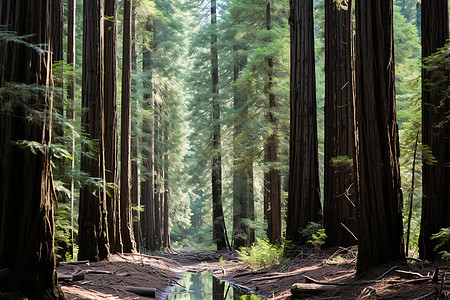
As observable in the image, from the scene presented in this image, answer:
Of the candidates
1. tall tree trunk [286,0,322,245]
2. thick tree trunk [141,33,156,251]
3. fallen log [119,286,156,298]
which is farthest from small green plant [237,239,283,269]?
thick tree trunk [141,33,156,251]

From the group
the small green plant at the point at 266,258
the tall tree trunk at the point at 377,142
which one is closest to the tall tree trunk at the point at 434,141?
the tall tree trunk at the point at 377,142

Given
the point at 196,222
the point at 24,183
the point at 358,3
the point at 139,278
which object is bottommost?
the point at 196,222

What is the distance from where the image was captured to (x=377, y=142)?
6047 mm

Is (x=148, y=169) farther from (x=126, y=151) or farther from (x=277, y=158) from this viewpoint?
(x=277, y=158)

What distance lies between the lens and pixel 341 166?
31.7ft

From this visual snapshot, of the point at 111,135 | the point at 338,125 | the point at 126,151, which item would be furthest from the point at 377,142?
the point at 126,151

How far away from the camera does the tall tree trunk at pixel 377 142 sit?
5.88 meters

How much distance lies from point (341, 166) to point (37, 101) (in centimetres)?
703

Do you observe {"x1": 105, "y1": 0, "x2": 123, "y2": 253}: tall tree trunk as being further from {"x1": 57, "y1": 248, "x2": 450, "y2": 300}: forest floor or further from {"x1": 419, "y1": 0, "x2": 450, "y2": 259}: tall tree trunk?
{"x1": 419, "y1": 0, "x2": 450, "y2": 259}: tall tree trunk

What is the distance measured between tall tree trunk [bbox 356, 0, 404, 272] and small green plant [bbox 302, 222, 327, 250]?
3.13 metres

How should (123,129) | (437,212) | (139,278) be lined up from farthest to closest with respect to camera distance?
(123,129) → (139,278) → (437,212)

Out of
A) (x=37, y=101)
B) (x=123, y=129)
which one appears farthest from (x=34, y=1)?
(x=123, y=129)

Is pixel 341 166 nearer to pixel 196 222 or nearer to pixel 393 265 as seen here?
pixel 393 265

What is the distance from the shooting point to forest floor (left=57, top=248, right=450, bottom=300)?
15.8 ft
